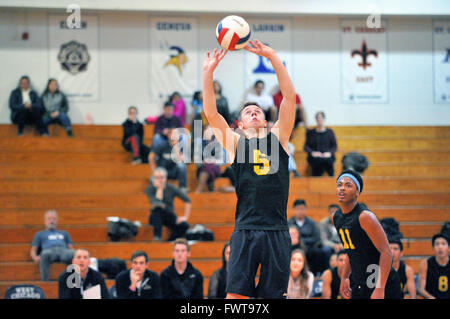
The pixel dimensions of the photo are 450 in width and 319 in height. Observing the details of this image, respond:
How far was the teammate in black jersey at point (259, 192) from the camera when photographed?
4.49 m

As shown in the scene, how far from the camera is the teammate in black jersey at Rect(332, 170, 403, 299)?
513 centimetres

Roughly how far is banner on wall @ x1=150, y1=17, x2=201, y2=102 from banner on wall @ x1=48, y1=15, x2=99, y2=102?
4.98ft

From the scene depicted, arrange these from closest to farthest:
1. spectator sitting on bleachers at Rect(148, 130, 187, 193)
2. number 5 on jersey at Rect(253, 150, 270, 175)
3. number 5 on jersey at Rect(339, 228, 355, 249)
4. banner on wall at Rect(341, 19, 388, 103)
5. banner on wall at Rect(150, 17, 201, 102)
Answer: number 5 on jersey at Rect(253, 150, 270, 175), number 5 on jersey at Rect(339, 228, 355, 249), spectator sitting on bleachers at Rect(148, 130, 187, 193), banner on wall at Rect(150, 17, 201, 102), banner on wall at Rect(341, 19, 388, 103)

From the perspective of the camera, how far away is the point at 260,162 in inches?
183

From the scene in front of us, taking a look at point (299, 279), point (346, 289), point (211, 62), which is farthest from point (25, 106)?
point (346, 289)

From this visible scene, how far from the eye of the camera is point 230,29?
472cm

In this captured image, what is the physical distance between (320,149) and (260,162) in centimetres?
821

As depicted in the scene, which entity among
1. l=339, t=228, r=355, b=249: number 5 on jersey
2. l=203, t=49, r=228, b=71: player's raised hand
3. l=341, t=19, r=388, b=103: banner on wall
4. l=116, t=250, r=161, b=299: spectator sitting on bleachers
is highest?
l=341, t=19, r=388, b=103: banner on wall

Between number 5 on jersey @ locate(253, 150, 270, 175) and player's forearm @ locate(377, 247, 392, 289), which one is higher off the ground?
number 5 on jersey @ locate(253, 150, 270, 175)

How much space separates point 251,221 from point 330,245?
203 inches

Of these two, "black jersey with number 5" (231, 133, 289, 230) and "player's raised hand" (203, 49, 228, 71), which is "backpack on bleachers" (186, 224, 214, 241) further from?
"player's raised hand" (203, 49, 228, 71)

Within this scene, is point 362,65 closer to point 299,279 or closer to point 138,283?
point 299,279

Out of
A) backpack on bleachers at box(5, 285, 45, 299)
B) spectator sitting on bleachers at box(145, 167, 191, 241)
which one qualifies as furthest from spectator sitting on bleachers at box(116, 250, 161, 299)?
spectator sitting on bleachers at box(145, 167, 191, 241)
